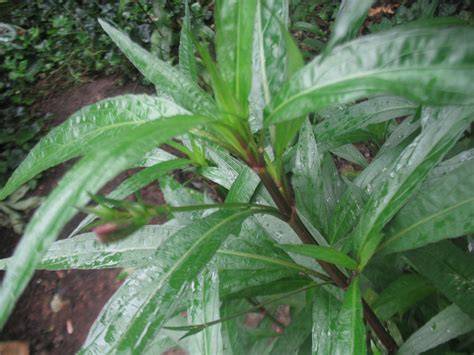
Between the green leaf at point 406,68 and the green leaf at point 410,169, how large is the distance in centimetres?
14

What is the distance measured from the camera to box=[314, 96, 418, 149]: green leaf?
82cm

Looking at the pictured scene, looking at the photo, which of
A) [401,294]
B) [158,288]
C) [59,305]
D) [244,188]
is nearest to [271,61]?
[244,188]

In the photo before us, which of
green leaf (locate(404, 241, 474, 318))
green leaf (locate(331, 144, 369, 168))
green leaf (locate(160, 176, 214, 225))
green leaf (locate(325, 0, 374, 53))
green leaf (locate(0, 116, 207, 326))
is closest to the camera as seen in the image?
green leaf (locate(0, 116, 207, 326))

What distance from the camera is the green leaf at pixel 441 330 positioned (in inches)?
27.8

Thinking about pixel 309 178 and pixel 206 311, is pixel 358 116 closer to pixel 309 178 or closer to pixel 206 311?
pixel 309 178

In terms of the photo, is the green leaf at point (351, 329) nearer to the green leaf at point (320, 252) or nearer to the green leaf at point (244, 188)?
the green leaf at point (320, 252)

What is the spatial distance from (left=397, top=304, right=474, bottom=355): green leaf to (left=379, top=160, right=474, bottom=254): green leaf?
20 centimetres

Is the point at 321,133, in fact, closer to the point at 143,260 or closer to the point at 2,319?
the point at 143,260

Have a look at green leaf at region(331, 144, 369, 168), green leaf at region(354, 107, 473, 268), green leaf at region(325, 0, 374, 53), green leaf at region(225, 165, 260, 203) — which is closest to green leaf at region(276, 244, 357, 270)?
green leaf at region(354, 107, 473, 268)

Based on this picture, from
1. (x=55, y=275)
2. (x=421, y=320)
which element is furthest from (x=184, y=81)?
(x=55, y=275)

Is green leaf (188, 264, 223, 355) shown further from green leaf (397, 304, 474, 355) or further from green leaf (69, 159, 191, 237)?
green leaf (397, 304, 474, 355)

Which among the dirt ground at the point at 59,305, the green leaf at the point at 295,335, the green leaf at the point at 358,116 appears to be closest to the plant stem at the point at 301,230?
the green leaf at the point at 295,335

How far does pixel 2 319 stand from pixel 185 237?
0.70 ft

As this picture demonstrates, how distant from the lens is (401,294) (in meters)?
0.80
